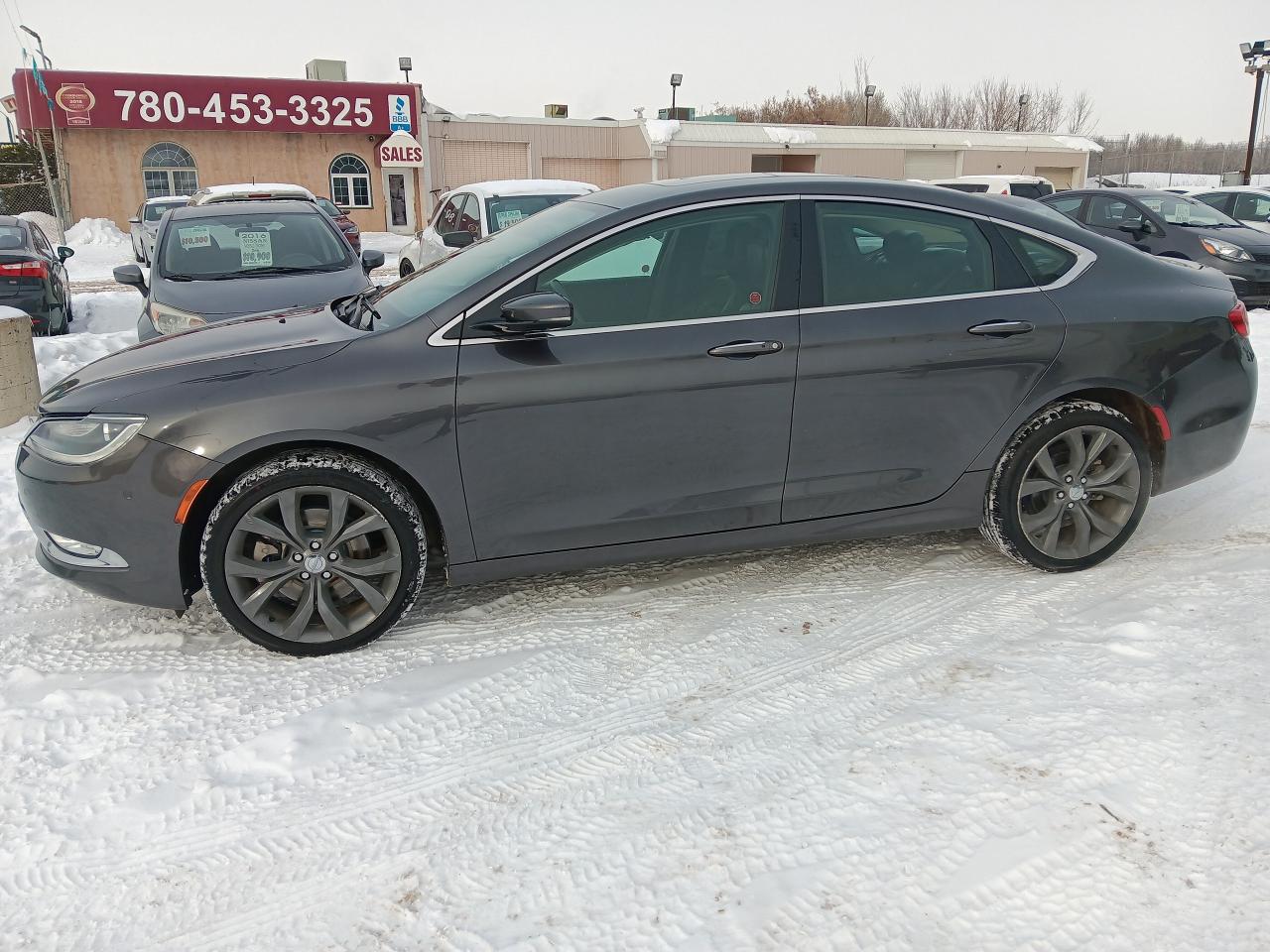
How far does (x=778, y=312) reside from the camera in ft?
12.8

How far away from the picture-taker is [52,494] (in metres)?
3.56

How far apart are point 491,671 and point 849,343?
75.3 inches

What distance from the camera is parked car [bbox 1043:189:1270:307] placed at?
1226cm

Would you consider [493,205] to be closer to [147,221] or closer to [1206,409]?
[1206,409]

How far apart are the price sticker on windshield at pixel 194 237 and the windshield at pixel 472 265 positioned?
4.43m

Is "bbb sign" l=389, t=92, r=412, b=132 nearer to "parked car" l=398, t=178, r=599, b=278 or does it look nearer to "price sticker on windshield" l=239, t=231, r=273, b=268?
"parked car" l=398, t=178, r=599, b=278

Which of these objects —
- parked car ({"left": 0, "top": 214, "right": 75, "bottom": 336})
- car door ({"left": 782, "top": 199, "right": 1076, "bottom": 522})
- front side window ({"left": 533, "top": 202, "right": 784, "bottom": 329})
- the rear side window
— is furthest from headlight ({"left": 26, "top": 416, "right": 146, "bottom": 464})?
parked car ({"left": 0, "top": 214, "right": 75, "bottom": 336})

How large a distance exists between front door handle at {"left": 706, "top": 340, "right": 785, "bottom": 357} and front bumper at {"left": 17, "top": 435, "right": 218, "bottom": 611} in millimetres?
1906

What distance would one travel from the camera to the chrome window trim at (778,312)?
12.1ft

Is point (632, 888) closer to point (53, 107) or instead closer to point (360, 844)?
point (360, 844)

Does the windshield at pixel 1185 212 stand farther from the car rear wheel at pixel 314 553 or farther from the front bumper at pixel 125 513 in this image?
the front bumper at pixel 125 513

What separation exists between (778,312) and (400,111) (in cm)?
3099

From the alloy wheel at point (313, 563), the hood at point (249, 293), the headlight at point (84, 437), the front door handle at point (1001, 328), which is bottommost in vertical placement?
the alloy wheel at point (313, 563)

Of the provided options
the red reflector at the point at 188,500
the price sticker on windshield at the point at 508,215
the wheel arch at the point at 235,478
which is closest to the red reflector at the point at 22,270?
the price sticker on windshield at the point at 508,215
